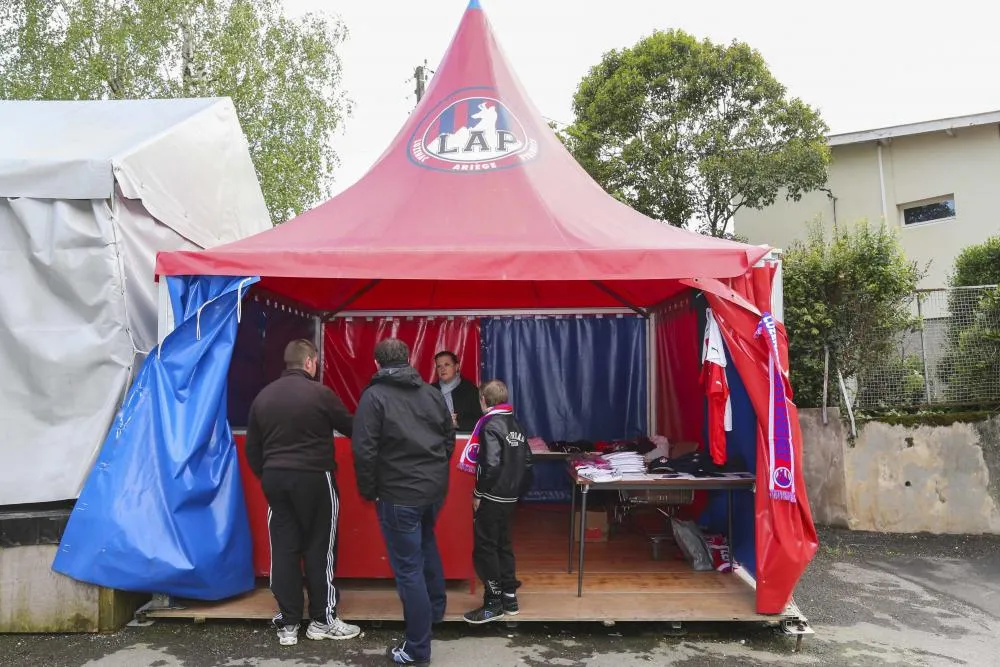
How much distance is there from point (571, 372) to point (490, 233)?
3.20m

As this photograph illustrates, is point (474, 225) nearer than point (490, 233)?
No

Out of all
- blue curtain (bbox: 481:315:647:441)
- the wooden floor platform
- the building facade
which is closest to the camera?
the wooden floor platform

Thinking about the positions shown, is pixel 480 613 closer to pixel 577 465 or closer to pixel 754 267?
pixel 577 465

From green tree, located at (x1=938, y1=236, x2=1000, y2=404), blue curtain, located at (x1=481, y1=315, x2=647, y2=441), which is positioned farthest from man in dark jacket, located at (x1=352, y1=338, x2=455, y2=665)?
green tree, located at (x1=938, y1=236, x2=1000, y2=404)

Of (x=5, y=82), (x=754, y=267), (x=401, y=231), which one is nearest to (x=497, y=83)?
(x=401, y=231)

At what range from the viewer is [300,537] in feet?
11.5

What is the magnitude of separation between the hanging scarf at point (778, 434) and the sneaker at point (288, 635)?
8.42 ft

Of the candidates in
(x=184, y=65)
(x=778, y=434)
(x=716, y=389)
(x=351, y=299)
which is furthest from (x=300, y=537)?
(x=184, y=65)

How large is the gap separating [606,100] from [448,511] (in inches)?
416

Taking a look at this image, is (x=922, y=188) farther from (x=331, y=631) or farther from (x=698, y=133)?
(x=331, y=631)

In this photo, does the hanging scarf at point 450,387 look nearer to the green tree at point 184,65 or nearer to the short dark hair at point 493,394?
the short dark hair at point 493,394

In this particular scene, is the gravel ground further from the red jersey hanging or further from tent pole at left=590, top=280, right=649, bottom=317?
tent pole at left=590, top=280, right=649, bottom=317

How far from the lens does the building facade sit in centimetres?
1280

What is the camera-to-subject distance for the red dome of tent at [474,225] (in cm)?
383
